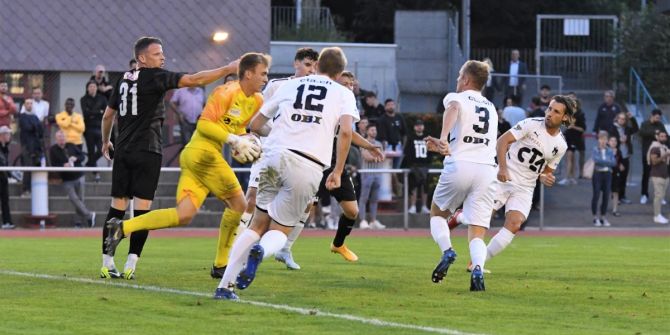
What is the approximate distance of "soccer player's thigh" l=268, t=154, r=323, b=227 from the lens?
1030cm

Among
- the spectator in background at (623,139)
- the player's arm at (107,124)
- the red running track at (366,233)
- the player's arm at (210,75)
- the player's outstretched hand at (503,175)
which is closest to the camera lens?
the player's arm at (210,75)

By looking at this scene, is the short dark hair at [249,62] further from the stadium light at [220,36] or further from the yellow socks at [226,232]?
the stadium light at [220,36]

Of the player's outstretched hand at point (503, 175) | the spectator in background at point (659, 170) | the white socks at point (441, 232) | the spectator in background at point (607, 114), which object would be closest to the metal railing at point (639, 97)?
the spectator in background at point (607, 114)

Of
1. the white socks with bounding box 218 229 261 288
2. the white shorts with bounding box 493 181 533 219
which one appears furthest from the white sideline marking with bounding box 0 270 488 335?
the white shorts with bounding box 493 181 533 219

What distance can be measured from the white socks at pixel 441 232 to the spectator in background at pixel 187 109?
44.3ft

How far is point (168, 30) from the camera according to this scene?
2809 centimetres

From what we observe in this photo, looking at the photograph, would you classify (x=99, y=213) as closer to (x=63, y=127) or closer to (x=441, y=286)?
(x=63, y=127)

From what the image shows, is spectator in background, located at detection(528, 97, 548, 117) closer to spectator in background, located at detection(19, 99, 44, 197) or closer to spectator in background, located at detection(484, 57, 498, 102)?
spectator in background, located at detection(484, 57, 498, 102)

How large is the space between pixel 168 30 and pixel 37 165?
4.52 metres

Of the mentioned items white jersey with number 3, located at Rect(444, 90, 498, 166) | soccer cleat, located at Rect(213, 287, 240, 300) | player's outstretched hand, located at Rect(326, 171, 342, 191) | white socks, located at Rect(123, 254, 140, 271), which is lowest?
white socks, located at Rect(123, 254, 140, 271)

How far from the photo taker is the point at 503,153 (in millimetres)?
13250

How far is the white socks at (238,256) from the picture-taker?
10258mm

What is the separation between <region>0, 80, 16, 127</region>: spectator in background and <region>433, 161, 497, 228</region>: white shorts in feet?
46.6

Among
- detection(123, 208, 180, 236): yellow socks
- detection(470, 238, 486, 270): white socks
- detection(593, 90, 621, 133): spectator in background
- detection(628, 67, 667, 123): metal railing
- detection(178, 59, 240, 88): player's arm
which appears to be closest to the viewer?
detection(178, 59, 240, 88): player's arm
